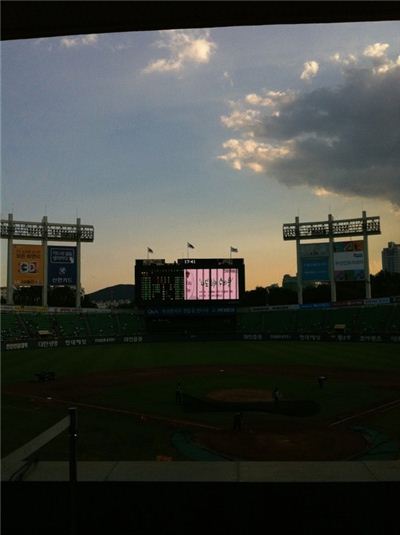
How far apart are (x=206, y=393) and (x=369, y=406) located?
8732mm

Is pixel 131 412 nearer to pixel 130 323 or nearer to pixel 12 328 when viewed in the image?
pixel 12 328

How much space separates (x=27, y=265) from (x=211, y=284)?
2443 cm

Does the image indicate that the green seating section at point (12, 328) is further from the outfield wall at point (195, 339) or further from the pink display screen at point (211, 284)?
the pink display screen at point (211, 284)

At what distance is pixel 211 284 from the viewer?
65.9m

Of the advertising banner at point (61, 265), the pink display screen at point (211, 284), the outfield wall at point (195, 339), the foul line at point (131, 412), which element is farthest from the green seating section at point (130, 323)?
the foul line at point (131, 412)

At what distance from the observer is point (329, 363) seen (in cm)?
4003

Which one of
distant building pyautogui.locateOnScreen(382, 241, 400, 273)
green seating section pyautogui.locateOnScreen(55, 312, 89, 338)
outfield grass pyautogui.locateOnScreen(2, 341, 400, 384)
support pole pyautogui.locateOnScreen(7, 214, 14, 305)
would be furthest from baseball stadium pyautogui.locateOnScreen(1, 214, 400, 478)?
distant building pyautogui.locateOnScreen(382, 241, 400, 273)

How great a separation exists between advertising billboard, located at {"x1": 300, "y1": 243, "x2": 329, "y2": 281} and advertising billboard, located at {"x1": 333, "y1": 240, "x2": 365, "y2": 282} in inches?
55.6

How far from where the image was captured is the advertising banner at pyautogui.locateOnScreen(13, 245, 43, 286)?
65688mm

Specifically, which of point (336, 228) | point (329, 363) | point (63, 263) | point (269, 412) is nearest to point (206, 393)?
point (269, 412)

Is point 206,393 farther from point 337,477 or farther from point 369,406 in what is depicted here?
point 337,477

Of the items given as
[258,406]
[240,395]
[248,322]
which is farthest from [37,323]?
[258,406]

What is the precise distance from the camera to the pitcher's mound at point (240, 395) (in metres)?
25.8

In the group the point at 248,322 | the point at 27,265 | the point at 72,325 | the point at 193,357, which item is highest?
the point at 27,265
